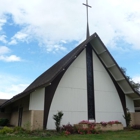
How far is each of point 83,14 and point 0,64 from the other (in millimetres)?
10751

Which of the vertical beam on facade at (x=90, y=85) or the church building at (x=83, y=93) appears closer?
the church building at (x=83, y=93)

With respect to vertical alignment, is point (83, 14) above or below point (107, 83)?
above

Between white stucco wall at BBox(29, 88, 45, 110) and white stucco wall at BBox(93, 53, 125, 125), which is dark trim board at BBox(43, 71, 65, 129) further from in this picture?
white stucco wall at BBox(93, 53, 125, 125)

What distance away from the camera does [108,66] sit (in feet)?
54.1

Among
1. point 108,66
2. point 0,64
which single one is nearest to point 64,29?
point 108,66

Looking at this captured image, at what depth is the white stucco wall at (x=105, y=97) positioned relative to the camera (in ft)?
Result: 50.4

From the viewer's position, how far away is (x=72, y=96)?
1448 cm

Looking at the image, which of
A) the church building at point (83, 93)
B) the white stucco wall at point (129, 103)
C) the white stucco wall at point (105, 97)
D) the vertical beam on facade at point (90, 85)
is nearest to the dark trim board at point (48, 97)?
the church building at point (83, 93)

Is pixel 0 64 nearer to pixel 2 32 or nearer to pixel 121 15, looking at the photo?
pixel 2 32

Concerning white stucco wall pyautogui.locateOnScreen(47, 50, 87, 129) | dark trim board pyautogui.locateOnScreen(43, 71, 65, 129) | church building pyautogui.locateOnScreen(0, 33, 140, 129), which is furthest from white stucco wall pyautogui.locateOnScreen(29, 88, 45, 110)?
white stucco wall pyautogui.locateOnScreen(47, 50, 87, 129)

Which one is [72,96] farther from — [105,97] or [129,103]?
[129,103]

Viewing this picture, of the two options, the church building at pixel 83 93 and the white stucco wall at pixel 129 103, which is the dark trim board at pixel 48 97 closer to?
the church building at pixel 83 93

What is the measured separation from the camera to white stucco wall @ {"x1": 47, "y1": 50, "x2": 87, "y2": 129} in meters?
13.7

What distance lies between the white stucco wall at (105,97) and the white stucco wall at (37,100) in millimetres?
4555
